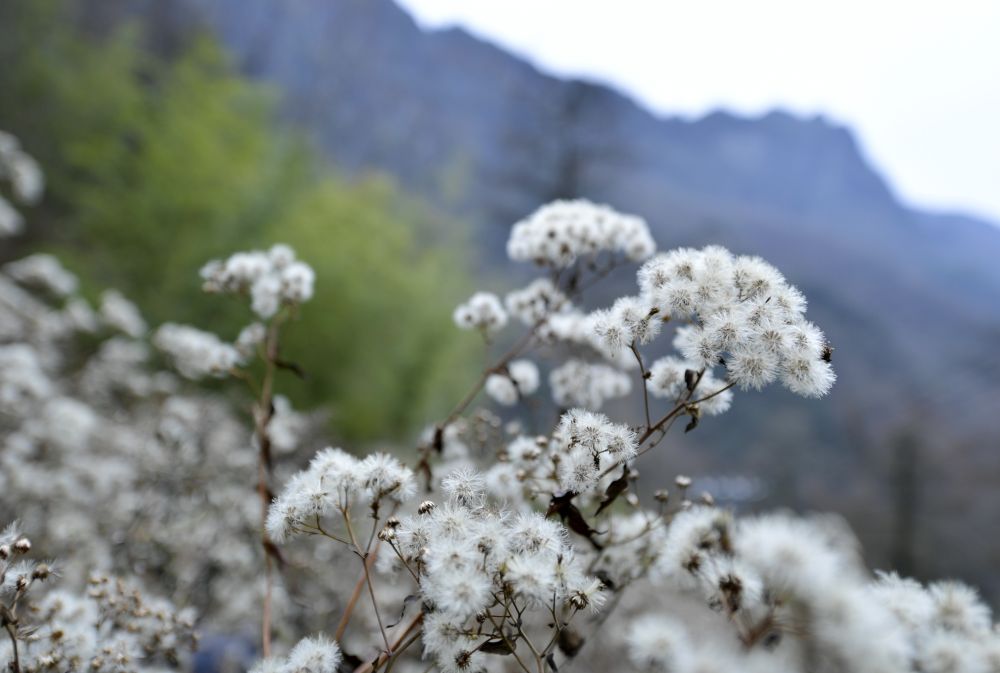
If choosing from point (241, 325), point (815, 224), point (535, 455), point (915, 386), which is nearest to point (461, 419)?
point (535, 455)

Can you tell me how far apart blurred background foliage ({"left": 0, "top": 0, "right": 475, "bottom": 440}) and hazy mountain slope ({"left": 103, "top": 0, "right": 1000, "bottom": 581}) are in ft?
10.4

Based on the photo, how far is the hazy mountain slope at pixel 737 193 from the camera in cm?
1140

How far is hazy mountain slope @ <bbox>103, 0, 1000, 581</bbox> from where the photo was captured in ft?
37.4

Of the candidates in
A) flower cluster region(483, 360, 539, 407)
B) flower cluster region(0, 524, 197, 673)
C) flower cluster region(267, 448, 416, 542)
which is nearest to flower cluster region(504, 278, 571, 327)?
flower cluster region(483, 360, 539, 407)

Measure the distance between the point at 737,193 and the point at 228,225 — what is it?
30.4 metres

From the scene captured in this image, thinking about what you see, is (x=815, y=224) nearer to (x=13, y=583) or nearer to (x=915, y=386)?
(x=915, y=386)

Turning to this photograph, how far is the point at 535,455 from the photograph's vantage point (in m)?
1.14

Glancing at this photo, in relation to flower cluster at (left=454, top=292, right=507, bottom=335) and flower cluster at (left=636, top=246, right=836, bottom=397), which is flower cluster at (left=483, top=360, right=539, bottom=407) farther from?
flower cluster at (left=636, top=246, right=836, bottom=397)

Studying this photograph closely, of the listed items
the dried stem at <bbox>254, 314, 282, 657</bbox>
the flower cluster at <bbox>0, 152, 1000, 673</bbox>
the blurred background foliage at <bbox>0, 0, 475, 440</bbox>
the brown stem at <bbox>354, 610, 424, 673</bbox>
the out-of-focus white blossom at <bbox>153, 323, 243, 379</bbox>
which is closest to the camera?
the flower cluster at <bbox>0, 152, 1000, 673</bbox>

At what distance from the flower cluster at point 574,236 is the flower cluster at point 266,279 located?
552 mm

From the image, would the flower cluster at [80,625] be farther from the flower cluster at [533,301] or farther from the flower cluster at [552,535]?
the flower cluster at [533,301]

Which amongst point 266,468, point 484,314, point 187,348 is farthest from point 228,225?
point 266,468

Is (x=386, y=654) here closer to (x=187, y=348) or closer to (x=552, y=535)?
(x=552, y=535)

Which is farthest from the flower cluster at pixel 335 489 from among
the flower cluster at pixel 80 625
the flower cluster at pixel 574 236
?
the flower cluster at pixel 574 236
